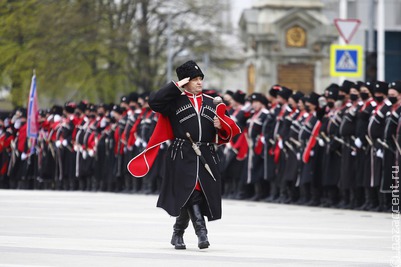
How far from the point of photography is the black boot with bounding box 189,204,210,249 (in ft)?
47.0

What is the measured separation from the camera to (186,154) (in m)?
14.7

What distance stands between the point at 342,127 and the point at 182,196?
379 inches

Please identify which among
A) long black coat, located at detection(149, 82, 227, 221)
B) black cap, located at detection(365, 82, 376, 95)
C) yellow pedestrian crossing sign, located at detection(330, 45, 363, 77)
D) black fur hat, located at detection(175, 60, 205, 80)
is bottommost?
long black coat, located at detection(149, 82, 227, 221)

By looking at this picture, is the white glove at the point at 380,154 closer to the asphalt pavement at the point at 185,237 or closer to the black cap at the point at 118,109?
the asphalt pavement at the point at 185,237

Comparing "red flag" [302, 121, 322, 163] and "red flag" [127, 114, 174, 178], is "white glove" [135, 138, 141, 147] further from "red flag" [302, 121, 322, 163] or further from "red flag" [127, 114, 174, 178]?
"red flag" [127, 114, 174, 178]

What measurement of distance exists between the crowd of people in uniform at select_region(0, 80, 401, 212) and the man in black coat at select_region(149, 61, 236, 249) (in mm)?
7667

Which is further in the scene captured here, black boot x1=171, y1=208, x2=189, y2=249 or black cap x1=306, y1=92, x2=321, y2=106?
black cap x1=306, y1=92, x2=321, y2=106

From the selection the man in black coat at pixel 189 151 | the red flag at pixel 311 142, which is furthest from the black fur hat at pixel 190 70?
the red flag at pixel 311 142

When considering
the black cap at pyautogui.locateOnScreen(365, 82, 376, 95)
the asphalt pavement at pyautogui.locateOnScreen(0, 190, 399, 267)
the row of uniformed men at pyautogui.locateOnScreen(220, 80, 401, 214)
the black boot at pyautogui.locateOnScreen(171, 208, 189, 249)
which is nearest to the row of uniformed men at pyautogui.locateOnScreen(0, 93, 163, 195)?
the row of uniformed men at pyautogui.locateOnScreen(220, 80, 401, 214)

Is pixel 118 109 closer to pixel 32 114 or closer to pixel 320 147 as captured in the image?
pixel 32 114

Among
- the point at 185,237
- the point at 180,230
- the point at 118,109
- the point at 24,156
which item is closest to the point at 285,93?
the point at 118,109

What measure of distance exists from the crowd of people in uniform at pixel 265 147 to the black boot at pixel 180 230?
7.79 metres

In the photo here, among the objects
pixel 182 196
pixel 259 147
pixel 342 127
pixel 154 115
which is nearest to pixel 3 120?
pixel 154 115

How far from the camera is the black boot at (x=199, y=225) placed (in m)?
14.3
